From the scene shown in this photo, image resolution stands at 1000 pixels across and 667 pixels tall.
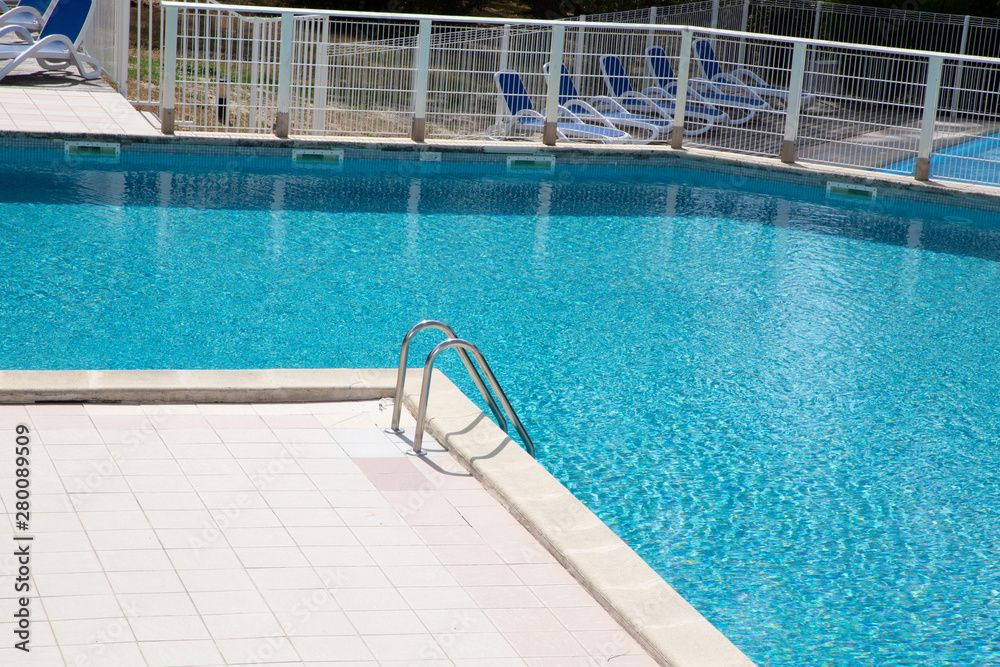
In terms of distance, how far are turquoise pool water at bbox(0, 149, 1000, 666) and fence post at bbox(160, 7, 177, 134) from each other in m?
→ 0.40

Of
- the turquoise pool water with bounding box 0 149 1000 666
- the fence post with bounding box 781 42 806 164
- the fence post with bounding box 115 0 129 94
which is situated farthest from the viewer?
the fence post with bounding box 115 0 129 94

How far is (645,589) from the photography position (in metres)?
3.90

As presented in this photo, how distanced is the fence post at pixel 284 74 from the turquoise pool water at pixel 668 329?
0.54 metres

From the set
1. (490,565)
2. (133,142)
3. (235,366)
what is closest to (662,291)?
(235,366)

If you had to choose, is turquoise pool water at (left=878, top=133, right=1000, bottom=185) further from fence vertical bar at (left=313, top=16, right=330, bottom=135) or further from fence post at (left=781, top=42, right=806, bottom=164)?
fence vertical bar at (left=313, top=16, right=330, bottom=135)

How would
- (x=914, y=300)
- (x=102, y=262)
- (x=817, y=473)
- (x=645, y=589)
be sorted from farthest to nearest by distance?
(x=914, y=300) → (x=102, y=262) → (x=817, y=473) → (x=645, y=589)

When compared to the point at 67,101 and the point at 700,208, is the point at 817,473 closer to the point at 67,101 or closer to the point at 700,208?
the point at 700,208

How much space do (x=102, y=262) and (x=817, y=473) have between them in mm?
5220

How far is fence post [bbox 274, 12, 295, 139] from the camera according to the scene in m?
10.8

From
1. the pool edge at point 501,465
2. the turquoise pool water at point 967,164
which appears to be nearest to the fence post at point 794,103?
the turquoise pool water at point 967,164

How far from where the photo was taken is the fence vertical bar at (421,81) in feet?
36.9

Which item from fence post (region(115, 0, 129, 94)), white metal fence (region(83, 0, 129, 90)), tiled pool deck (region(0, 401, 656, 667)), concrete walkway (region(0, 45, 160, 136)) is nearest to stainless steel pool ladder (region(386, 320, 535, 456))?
tiled pool deck (region(0, 401, 656, 667))

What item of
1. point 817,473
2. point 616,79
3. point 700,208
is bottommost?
point 817,473

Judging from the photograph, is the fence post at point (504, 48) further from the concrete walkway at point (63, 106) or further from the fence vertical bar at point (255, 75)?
the concrete walkway at point (63, 106)
